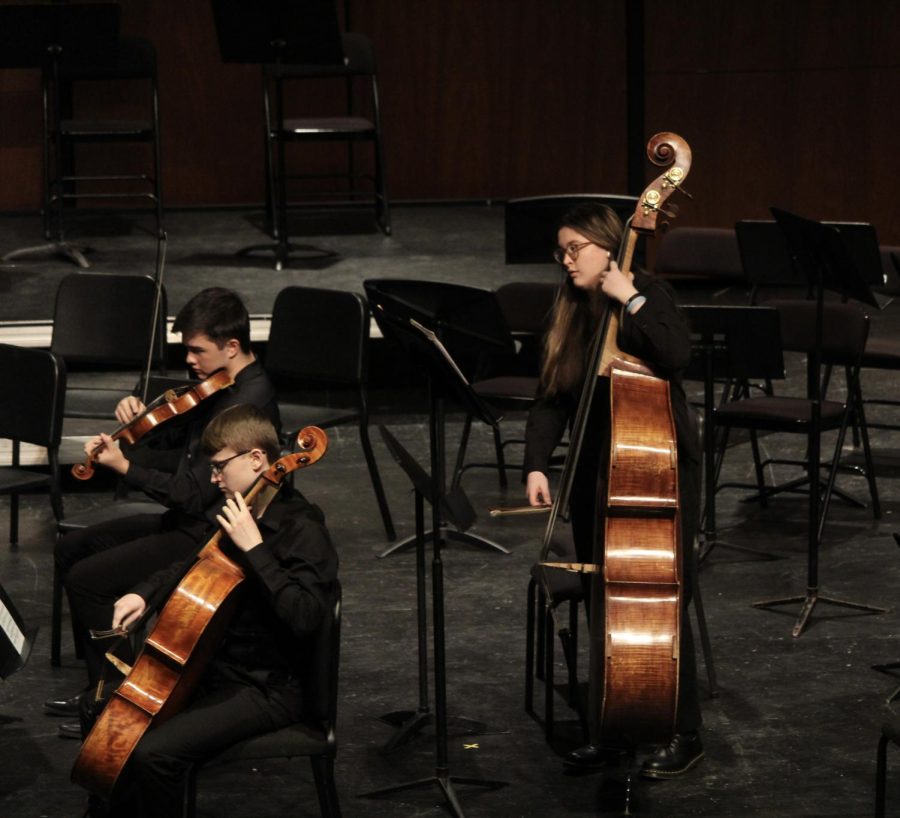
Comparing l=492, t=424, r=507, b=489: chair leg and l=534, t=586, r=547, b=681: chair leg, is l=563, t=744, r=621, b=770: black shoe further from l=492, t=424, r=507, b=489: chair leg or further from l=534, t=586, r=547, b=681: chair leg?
l=492, t=424, r=507, b=489: chair leg

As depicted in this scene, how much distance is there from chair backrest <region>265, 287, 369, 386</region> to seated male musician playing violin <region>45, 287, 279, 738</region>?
121 centimetres

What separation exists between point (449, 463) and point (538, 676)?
84.8 inches

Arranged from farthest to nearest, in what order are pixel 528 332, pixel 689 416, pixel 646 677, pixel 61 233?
1. pixel 61 233
2. pixel 528 332
3. pixel 689 416
4. pixel 646 677

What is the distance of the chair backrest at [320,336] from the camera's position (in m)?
5.51

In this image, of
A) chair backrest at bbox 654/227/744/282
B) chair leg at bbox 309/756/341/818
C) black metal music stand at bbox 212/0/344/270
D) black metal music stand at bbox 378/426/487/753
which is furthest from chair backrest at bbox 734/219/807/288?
chair leg at bbox 309/756/341/818

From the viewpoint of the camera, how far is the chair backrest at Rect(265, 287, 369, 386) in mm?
5512

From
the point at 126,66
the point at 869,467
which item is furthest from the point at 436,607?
the point at 126,66

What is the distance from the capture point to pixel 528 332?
6246 millimetres

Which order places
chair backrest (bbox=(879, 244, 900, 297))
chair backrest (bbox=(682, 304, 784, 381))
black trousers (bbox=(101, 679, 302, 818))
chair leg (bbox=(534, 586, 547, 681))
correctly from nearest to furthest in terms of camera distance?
black trousers (bbox=(101, 679, 302, 818)) < chair leg (bbox=(534, 586, 547, 681)) < chair backrest (bbox=(682, 304, 784, 381)) < chair backrest (bbox=(879, 244, 900, 297))

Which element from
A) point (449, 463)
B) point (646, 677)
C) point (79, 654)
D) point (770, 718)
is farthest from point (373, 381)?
point (646, 677)

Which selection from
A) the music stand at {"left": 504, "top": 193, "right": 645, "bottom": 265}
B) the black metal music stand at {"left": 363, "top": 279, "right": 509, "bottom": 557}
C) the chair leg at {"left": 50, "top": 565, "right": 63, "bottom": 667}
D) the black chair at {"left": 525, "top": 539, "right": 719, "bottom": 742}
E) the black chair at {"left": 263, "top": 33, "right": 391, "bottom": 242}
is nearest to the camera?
the black metal music stand at {"left": 363, "top": 279, "right": 509, "bottom": 557}

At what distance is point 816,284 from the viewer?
4.62m

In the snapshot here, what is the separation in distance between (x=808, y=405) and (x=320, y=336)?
5.52 feet

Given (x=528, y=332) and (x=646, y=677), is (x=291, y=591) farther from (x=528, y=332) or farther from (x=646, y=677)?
(x=528, y=332)
